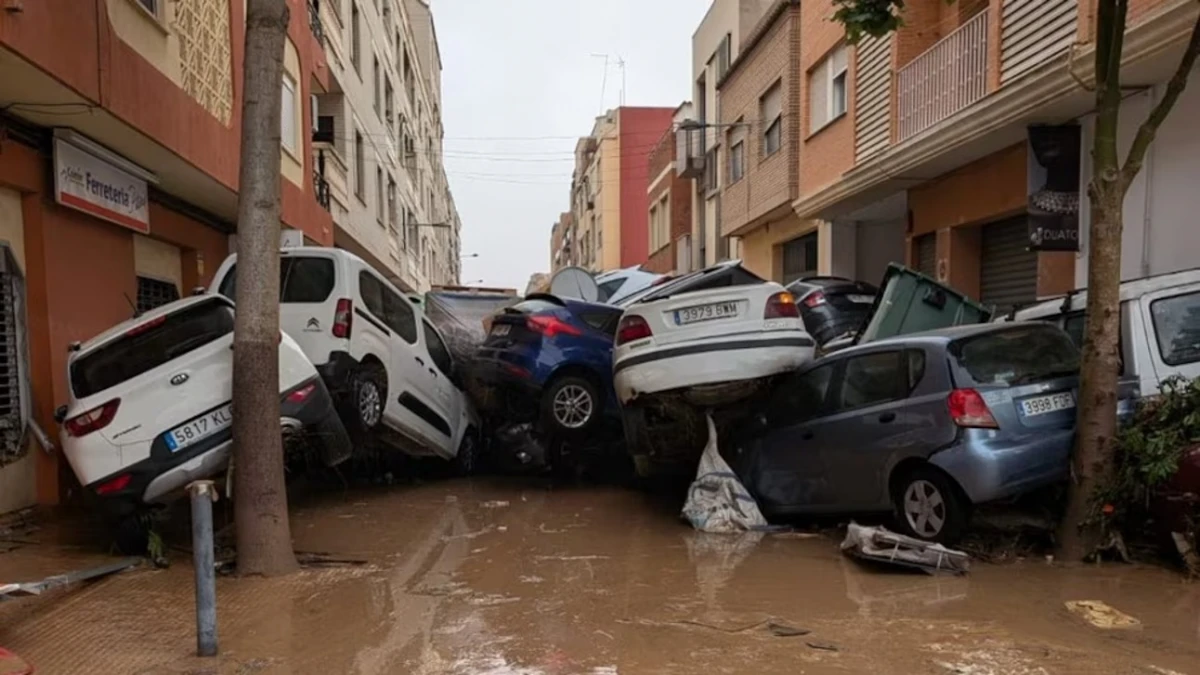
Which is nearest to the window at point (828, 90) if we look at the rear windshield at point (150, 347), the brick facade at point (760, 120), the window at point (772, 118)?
the brick facade at point (760, 120)

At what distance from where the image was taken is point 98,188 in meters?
8.12

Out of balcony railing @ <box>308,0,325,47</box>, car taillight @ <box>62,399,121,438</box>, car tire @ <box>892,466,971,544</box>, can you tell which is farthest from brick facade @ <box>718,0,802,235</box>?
car taillight @ <box>62,399,121,438</box>

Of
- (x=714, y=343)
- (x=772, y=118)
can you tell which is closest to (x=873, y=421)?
(x=714, y=343)

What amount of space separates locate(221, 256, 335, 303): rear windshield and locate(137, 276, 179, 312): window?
3.50 m

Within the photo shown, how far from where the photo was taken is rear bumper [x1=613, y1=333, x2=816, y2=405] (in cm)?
641

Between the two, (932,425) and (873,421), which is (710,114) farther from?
(932,425)

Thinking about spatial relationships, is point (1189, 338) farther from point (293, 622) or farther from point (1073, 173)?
point (293, 622)

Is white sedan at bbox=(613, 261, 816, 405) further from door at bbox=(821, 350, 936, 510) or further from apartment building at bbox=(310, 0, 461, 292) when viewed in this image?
apartment building at bbox=(310, 0, 461, 292)

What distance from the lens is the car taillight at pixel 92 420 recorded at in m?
5.51

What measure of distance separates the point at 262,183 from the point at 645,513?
14.3 ft

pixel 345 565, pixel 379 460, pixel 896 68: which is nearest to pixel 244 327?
pixel 345 565

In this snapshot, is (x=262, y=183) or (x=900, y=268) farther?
(x=900, y=268)

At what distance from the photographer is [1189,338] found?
5.61 meters

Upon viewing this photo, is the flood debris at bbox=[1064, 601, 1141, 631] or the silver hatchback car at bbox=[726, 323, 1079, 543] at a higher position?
the silver hatchback car at bbox=[726, 323, 1079, 543]
